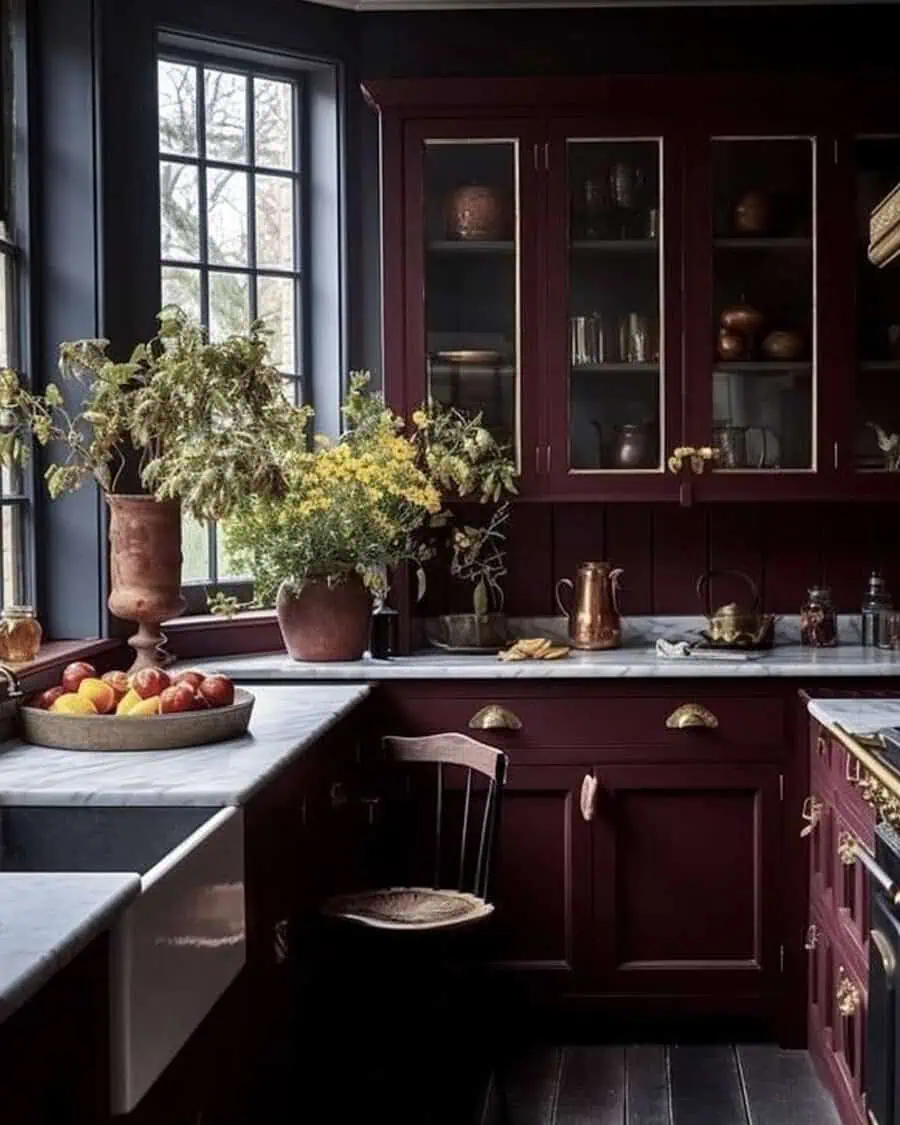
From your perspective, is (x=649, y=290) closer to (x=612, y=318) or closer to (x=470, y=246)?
(x=612, y=318)

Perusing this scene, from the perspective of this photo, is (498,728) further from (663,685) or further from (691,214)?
(691,214)

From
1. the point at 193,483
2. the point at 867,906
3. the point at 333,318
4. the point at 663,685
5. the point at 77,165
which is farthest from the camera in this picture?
the point at 333,318

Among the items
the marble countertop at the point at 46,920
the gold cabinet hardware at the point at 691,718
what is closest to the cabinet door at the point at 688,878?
the gold cabinet hardware at the point at 691,718

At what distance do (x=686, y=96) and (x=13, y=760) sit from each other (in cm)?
238

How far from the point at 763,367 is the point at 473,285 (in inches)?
30.3

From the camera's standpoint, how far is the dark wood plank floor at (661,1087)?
331 cm

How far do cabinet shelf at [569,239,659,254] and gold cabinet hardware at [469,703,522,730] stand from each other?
3.91 feet

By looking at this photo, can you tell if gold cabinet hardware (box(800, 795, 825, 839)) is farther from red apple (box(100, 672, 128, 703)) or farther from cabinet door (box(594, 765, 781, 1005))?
red apple (box(100, 672, 128, 703))

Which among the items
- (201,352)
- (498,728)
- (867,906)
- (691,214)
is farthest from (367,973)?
(691,214)

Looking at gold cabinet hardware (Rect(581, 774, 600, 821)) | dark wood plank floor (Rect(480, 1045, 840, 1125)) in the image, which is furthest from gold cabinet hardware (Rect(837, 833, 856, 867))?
gold cabinet hardware (Rect(581, 774, 600, 821))

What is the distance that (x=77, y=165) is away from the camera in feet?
11.3

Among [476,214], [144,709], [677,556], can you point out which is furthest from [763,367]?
[144,709]

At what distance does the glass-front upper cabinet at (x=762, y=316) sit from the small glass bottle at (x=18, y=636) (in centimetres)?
179

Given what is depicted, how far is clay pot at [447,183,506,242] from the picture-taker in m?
3.96
